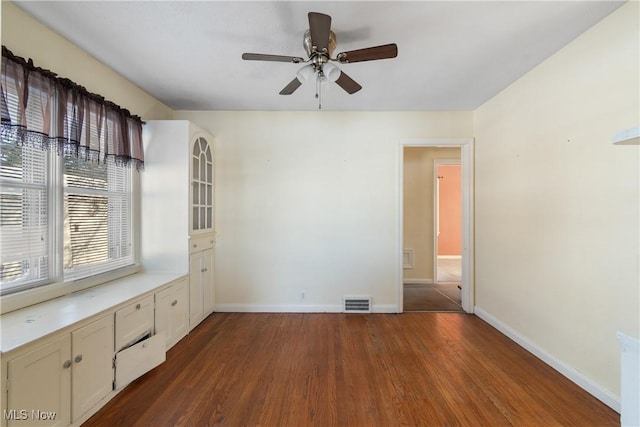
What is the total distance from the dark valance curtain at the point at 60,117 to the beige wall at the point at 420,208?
4046 millimetres

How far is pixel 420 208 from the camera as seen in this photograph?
14.6 feet

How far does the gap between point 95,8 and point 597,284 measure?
388cm

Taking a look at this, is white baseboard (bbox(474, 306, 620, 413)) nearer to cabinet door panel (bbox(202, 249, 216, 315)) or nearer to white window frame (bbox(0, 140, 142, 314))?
cabinet door panel (bbox(202, 249, 216, 315))

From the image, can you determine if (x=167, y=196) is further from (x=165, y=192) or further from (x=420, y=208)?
(x=420, y=208)

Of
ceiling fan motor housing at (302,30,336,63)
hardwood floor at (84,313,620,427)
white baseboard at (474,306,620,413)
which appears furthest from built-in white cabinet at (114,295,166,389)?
white baseboard at (474,306,620,413)

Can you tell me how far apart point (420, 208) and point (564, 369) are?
9.25 ft

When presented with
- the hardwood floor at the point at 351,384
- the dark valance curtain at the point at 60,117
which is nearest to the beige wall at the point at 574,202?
the hardwood floor at the point at 351,384

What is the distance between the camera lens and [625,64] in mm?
1588

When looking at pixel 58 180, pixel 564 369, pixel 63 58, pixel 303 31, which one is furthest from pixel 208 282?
pixel 564 369

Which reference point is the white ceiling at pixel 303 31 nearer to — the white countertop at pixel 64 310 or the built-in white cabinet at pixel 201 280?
the built-in white cabinet at pixel 201 280

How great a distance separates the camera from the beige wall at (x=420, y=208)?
443 centimetres

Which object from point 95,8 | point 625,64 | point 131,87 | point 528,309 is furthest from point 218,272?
point 625,64

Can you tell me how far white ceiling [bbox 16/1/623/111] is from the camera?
158 cm

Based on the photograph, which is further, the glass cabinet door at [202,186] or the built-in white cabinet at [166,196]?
the glass cabinet door at [202,186]
